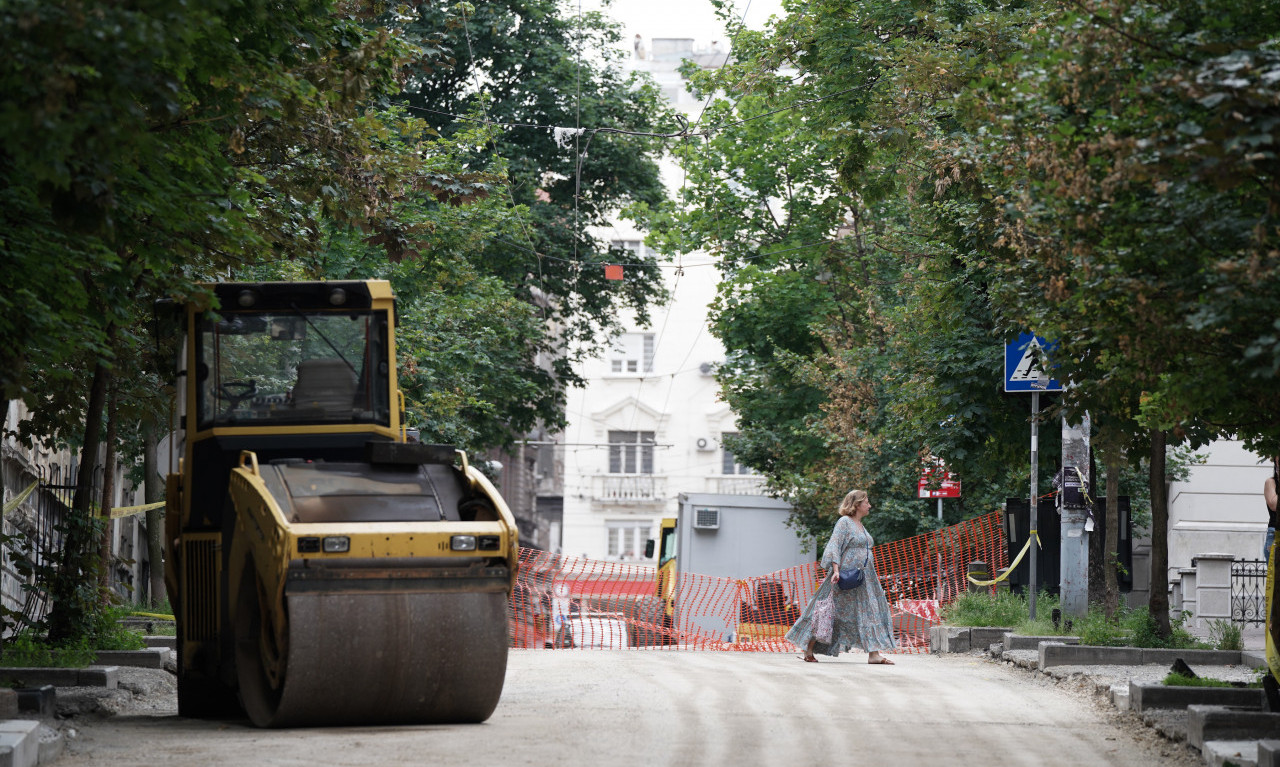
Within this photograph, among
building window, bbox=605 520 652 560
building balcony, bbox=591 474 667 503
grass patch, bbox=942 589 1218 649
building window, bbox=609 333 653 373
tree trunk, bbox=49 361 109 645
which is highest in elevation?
building window, bbox=609 333 653 373

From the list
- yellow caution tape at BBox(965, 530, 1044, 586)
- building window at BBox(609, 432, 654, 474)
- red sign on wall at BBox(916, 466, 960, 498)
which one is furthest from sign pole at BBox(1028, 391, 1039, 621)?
building window at BBox(609, 432, 654, 474)

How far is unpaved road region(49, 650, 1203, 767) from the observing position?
30.4 feet

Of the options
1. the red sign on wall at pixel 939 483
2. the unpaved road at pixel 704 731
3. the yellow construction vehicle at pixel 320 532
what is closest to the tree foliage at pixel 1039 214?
the red sign on wall at pixel 939 483

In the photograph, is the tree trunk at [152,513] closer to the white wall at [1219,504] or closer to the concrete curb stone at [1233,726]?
the concrete curb stone at [1233,726]

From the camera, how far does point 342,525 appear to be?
10289mm

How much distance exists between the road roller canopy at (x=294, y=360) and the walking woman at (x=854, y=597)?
6968mm

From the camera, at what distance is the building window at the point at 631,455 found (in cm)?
7606

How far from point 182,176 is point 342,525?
8.58 feet

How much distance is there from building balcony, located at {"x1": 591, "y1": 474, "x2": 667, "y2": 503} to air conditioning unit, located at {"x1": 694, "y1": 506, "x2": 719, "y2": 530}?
38427 mm

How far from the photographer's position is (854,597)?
1802 centimetres

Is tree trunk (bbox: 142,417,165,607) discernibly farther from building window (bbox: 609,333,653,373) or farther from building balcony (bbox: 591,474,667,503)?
building window (bbox: 609,333,653,373)

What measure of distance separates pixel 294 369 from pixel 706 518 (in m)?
25.0

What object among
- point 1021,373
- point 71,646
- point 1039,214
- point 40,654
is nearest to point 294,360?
point 40,654

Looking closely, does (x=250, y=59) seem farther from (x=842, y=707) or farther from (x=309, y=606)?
(x=842, y=707)
